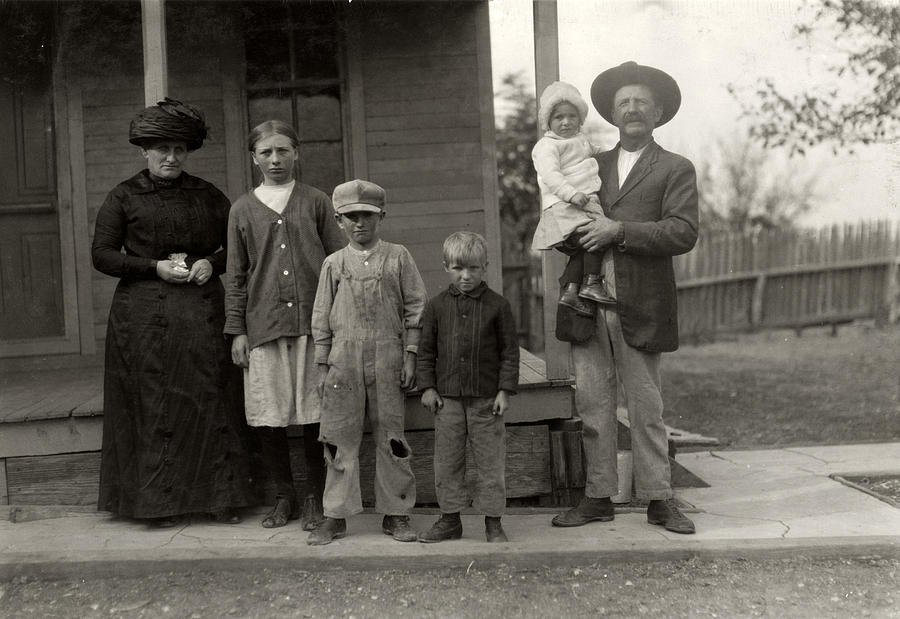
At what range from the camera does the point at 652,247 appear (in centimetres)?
387

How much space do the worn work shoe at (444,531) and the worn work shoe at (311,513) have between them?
1.72ft

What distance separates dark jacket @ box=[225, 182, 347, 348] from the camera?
393 cm

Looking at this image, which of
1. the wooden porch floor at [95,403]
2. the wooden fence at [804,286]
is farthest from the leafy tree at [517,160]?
the wooden porch floor at [95,403]

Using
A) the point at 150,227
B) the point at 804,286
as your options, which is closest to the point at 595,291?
the point at 150,227

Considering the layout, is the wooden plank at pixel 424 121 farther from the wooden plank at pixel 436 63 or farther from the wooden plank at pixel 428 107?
the wooden plank at pixel 436 63

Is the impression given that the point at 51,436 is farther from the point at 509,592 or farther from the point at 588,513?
the point at 588,513

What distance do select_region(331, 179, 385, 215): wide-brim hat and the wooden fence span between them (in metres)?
11.7

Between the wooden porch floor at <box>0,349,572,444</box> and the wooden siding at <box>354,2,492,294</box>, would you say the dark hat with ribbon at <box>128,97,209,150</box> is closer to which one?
the wooden porch floor at <box>0,349,572,444</box>

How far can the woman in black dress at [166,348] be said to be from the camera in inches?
160

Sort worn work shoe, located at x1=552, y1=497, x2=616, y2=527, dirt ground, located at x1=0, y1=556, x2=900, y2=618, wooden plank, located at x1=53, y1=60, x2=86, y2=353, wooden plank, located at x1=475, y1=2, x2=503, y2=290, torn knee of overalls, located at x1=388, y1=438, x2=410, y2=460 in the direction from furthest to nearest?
wooden plank, located at x1=475, y1=2, x2=503, y2=290, wooden plank, located at x1=53, y1=60, x2=86, y2=353, worn work shoe, located at x1=552, y1=497, x2=616, y2=527, torn knee of overalls, located at x1=388, y1=438, x2=410, y2=460, dirt ground, located at x1=0, y1=556, x2=900, y2=618

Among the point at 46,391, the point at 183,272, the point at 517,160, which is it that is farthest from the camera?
A: the point at 517,160

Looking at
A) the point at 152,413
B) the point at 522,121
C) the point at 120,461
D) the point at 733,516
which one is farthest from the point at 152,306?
the point at 522,121

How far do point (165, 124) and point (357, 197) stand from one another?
3.35 ft

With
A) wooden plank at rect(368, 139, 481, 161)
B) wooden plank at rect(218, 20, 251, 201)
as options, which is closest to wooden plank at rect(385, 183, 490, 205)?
wooden plank at rect(368, 139, 481, 161)
